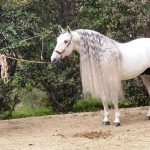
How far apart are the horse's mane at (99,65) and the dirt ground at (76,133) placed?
628 mm

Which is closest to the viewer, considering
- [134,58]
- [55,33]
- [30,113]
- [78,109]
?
[134,58]

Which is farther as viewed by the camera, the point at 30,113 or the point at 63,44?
the point at 30,113

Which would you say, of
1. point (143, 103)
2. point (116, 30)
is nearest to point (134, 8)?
point (116, 30)

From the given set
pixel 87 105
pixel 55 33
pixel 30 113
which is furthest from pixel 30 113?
pixel 55 33

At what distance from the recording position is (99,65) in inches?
285

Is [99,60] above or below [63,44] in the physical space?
below

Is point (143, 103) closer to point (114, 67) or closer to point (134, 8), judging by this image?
point (134, 8)

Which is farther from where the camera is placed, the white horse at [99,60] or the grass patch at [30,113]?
the grass patch at [30,113]

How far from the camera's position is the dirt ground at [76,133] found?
6141mm

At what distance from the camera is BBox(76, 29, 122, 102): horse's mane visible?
7207 millimetres

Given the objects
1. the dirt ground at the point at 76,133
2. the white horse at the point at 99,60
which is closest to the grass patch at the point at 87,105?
the dirt ground at the point at 76,133

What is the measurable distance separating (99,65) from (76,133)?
3.66 feet

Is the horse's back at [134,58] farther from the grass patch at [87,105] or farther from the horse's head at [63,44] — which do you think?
the grass patch at [87,105]

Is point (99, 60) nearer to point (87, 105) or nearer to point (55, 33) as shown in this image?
point (55, 33)
